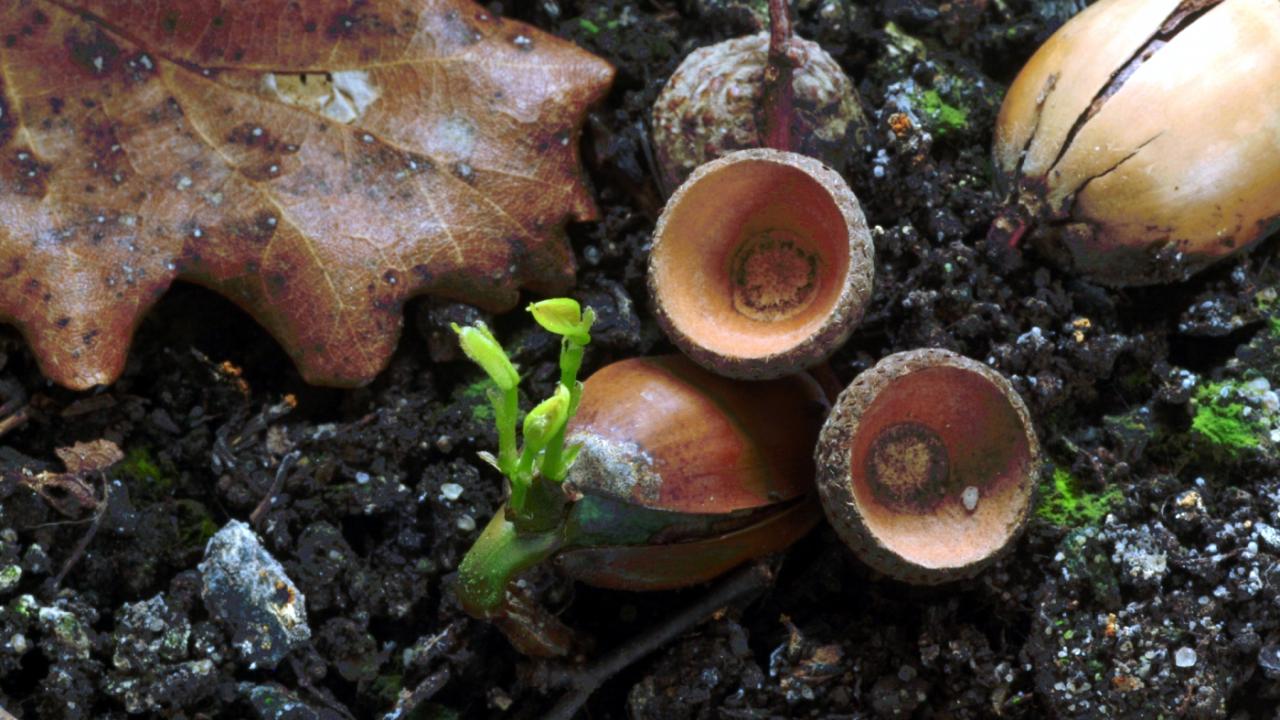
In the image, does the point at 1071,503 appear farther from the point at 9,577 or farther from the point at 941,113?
the point at 9,577

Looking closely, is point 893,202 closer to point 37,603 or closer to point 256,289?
point 256,289

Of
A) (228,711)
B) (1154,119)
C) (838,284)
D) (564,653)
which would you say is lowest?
(228,711)

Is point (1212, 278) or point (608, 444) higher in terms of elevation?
point (1212, 278)

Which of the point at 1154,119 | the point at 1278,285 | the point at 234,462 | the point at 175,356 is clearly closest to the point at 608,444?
the point at 234,462

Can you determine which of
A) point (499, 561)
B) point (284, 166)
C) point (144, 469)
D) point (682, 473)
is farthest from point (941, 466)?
point (144, 469)

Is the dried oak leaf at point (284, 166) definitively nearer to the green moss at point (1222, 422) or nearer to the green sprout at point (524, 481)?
the green sprout at point (524, 481)

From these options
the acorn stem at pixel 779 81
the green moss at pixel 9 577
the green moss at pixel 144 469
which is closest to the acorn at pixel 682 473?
the acorn stem at pixel 779 81

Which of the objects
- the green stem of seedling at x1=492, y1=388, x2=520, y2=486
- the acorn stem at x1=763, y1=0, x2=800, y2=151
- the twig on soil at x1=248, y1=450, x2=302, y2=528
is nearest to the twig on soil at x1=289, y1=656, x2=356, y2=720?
the twig on soil at x1=248, y1=450, x2=302, y2=528
